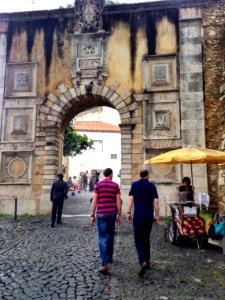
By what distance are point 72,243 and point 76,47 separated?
9121mm

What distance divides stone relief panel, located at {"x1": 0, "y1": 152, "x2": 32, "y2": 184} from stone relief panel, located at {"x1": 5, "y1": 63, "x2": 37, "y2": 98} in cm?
261

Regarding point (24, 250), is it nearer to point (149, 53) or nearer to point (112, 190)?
point (112, 190)

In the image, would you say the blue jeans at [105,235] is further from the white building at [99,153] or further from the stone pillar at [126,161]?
the white building at [99,153]

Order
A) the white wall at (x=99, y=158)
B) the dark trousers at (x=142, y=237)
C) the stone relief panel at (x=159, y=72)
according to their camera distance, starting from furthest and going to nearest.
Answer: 1. the white wall at (x=99, y=158)
2. the stone relief panel at (x=159, y=72)
3. the dark trousers at (x=142, y=237)

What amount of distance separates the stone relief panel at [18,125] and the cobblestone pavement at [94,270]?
5.68 metres

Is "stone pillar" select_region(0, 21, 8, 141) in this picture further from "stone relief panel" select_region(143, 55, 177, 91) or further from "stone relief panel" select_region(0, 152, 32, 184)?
"stone relief panel" select_region(143, 55, 177, 91)

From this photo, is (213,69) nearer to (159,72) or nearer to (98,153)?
(159,72)

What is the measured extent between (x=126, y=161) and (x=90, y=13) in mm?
6587

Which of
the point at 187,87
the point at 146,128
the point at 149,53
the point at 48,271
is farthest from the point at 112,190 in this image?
the point at 149,53

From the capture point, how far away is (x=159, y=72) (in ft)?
42.5

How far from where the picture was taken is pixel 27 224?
33.8 feet

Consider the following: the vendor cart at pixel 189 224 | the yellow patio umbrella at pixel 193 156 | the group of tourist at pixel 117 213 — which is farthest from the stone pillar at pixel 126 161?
the group of tourist at pixel 117 213

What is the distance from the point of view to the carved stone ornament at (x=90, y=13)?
44.0 feet

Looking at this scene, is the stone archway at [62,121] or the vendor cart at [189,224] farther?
the stone archway at [62,121]
